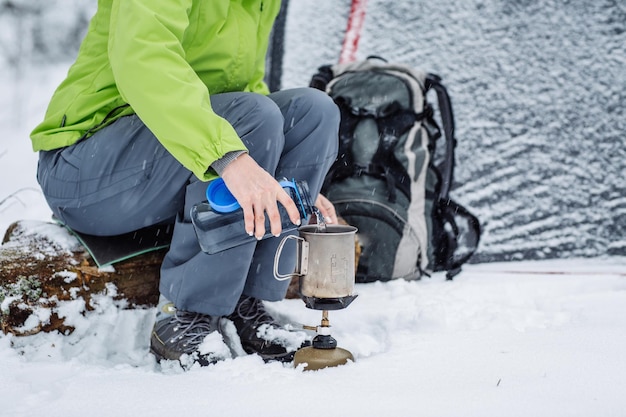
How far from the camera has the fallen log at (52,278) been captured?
1.25 meters

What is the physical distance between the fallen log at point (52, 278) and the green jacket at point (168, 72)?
229 mm

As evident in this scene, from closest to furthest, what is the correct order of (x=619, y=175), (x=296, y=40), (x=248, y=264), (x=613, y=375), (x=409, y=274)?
(x=613, y=375)
(x=248, y=264)
(x=409, y=274)
(x=619, y=175)
(x=296, y=40)

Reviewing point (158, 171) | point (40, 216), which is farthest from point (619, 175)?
point (40, 216)

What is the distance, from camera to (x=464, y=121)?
2.24 m

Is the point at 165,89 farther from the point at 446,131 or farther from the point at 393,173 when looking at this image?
the point at 446,131

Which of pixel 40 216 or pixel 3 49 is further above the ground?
pixel 3 49

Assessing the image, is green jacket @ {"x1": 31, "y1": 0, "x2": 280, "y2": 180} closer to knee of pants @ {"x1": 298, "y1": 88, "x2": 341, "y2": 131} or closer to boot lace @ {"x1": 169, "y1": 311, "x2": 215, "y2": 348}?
knee of pants @ {"x1": 298, "y1": 88, "x2": 341, "y2": 131}

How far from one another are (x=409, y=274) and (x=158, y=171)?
3.16 ft

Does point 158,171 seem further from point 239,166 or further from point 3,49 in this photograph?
point 3,49

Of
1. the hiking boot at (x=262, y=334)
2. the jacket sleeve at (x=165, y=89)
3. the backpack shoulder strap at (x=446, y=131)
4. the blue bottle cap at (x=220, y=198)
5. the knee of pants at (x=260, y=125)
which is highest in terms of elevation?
the jacket sleeve at (x=165, y=89)

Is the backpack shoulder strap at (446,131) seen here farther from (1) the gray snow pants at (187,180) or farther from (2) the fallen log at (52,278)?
(2) the fallen log at (52,278)

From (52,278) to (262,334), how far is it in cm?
47

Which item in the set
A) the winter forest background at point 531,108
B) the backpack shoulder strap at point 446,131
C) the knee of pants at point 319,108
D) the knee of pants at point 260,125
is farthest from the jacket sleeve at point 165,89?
the winter forest background at point 531,108

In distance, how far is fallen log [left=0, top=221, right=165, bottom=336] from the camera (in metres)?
1.25
